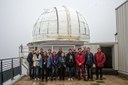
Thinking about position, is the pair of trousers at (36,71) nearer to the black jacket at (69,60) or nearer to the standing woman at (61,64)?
the standing woman at (61,64)

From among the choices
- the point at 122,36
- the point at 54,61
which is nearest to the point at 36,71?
the point at 54,61

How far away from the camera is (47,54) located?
48.0 ft

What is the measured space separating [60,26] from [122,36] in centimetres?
778

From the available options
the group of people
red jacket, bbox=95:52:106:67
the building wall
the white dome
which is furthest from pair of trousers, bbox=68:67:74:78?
the white dome

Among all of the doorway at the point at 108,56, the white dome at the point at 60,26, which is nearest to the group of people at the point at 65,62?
the doorway at the point at 108,56

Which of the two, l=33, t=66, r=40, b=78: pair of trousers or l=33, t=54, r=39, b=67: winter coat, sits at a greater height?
l=33, t=54, r=39, b=67: winter coat

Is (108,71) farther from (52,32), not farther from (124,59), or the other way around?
(52,32)

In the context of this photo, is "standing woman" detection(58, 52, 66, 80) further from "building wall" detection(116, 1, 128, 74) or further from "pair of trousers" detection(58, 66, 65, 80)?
"building wall" detection(116, 1, 128, 74)

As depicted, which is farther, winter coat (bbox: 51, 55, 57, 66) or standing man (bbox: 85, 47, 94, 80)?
winter coat (bbox: 51, 55, 57, 66)

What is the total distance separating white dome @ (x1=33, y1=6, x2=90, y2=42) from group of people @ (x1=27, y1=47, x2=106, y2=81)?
7184mm

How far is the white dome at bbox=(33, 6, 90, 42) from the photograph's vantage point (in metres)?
22.5

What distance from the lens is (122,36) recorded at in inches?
640

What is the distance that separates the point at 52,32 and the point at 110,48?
6.15m

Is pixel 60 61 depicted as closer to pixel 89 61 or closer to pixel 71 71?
pixel 71 71
